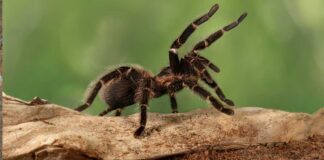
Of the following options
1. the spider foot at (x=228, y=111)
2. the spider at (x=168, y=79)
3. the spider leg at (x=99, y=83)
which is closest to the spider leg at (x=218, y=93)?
the spider at (x=168, y=79)

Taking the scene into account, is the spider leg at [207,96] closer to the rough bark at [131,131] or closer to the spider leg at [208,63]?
the rough bark at [131,131]

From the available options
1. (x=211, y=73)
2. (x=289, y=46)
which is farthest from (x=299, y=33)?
(x=211, y=73)

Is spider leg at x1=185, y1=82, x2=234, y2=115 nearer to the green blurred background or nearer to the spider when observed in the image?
the spider

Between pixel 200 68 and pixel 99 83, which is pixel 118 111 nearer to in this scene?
pixel 99 83

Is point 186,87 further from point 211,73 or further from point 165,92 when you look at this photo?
point 211,73

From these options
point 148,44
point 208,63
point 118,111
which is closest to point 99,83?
point 118,111

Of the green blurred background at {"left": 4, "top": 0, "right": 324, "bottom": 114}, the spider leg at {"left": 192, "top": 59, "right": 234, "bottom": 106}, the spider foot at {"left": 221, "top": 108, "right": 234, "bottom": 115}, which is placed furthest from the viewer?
the green blurred background at {"left": 4, "top": 0, "right": 324, "bottom": 114}

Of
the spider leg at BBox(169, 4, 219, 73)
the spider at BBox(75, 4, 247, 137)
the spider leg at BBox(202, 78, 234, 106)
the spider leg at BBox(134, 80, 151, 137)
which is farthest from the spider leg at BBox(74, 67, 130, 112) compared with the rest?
the spider leg at BBox(202, 78, 234, 106)
